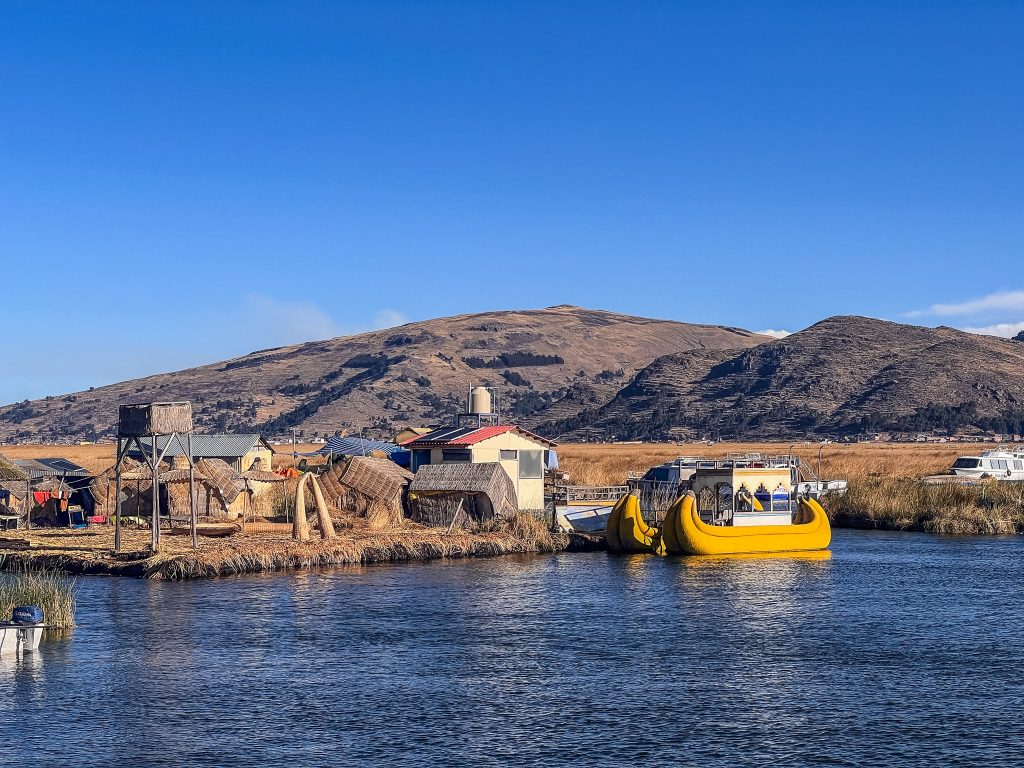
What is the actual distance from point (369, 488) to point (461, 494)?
421 centimetres

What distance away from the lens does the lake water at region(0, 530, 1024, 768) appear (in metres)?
24.6

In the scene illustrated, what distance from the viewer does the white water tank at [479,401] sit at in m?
71.5

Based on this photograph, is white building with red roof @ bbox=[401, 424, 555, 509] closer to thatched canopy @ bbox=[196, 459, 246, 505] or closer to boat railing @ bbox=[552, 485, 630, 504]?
boat railing @ bbox=[552, 485, 630, 504]

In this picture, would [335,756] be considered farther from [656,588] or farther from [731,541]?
[731,541]

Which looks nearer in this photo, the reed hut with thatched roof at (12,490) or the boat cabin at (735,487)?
the boat cabin at (735,487)

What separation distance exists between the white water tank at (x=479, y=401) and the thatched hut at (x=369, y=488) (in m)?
10.9

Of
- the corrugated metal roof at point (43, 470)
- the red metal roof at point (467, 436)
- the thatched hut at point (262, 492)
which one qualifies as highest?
the red metal roof at point (467, 436)

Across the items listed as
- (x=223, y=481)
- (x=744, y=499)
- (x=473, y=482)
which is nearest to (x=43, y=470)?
(x=223, y=481)

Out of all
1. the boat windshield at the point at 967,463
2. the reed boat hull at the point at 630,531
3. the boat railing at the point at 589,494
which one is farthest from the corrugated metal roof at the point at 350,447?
the boat windshield at the point at 967,463

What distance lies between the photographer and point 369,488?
194 feet

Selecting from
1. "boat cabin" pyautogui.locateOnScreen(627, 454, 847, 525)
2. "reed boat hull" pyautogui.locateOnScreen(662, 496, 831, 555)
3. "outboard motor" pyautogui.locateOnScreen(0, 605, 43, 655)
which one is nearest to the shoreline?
"reed boat hull" pyautogui.locateOnScreen(662, 496, 831, 555)

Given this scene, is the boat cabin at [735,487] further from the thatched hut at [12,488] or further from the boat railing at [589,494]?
the thatched hut at [12,488]

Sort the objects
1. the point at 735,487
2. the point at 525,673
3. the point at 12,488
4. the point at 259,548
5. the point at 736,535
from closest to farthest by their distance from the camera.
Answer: the point at 525,673 → the point at 259,548 → the point at 736,535 → the point at 735,487 → the point at 12,488

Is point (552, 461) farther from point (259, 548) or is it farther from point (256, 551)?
point (256, 551)
